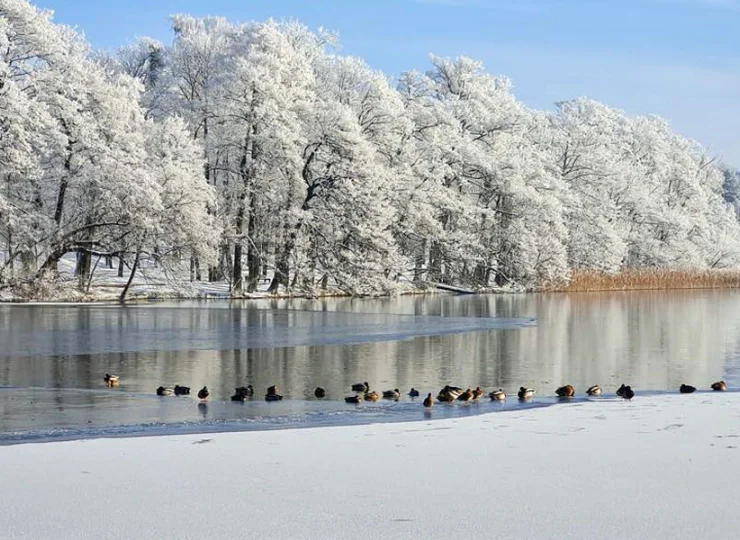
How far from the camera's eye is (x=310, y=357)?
2384 centimetres

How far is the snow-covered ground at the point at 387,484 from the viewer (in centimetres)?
702

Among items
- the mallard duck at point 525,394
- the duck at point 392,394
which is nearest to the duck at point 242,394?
the duck at point 392,394

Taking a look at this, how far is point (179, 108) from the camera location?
57656 mm

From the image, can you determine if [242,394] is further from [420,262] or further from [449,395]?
[420,262]

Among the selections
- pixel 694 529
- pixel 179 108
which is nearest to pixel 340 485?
pixel 694 529

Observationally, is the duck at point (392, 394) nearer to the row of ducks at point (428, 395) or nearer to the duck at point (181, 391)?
the row of ducks at point (428, 395)

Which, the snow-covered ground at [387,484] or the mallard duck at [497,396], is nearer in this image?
the snow-covered ground at [387,484]

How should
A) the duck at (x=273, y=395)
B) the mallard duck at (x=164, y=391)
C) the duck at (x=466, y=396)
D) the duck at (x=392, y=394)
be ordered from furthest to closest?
the mallard duck at (x=164, y=391)
the duck at (x=392, y=394)
the duck at (x=273, y=395)
the duck at (x=466, y=396)

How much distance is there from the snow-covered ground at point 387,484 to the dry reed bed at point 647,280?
182 ft

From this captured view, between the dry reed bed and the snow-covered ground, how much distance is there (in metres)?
55.5

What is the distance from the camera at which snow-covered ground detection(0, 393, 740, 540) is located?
702cm

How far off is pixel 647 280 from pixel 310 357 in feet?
168

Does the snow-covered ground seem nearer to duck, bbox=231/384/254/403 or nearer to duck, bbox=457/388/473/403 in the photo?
duck, bbox=457/388/473/403

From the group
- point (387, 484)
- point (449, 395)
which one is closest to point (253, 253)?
point (449, 395)
